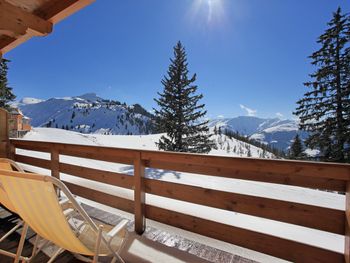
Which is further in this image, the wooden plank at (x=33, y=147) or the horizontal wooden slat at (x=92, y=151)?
the wooden plank at (x=33, y=147)

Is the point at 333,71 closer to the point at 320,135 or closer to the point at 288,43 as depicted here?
the point at 320,135

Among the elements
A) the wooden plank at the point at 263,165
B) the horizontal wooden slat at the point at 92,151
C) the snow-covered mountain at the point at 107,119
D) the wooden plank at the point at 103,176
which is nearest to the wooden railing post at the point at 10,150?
the horizontal wooden slat at the point at 92,151

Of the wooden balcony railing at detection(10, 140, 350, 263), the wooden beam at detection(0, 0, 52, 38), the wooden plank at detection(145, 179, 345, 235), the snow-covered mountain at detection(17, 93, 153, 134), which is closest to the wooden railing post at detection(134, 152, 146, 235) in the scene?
the wooden balcony railing at detection(10, 140, 350, 263)

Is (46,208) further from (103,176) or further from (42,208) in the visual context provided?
(103,176)

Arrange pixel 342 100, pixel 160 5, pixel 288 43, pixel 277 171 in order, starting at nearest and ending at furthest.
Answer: pixel 277 171 < pixel 160 5 < pixel 342 100 < pixel 288 43

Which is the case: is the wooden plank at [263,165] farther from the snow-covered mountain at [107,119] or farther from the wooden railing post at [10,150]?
the snow-covered mountain at [107,119]

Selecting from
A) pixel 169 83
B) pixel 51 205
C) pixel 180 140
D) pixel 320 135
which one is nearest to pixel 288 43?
pixel 320 135

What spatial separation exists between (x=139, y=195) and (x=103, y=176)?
2.16 ft

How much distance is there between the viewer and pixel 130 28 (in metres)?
9.87

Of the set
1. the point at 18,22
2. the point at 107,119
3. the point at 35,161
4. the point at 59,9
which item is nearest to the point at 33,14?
the point at 18,22

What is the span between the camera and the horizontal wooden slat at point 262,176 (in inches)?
61.7

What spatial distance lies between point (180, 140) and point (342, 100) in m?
9.79

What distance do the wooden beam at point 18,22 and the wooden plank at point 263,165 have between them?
2330 millimetres

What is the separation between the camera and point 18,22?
274 cm
